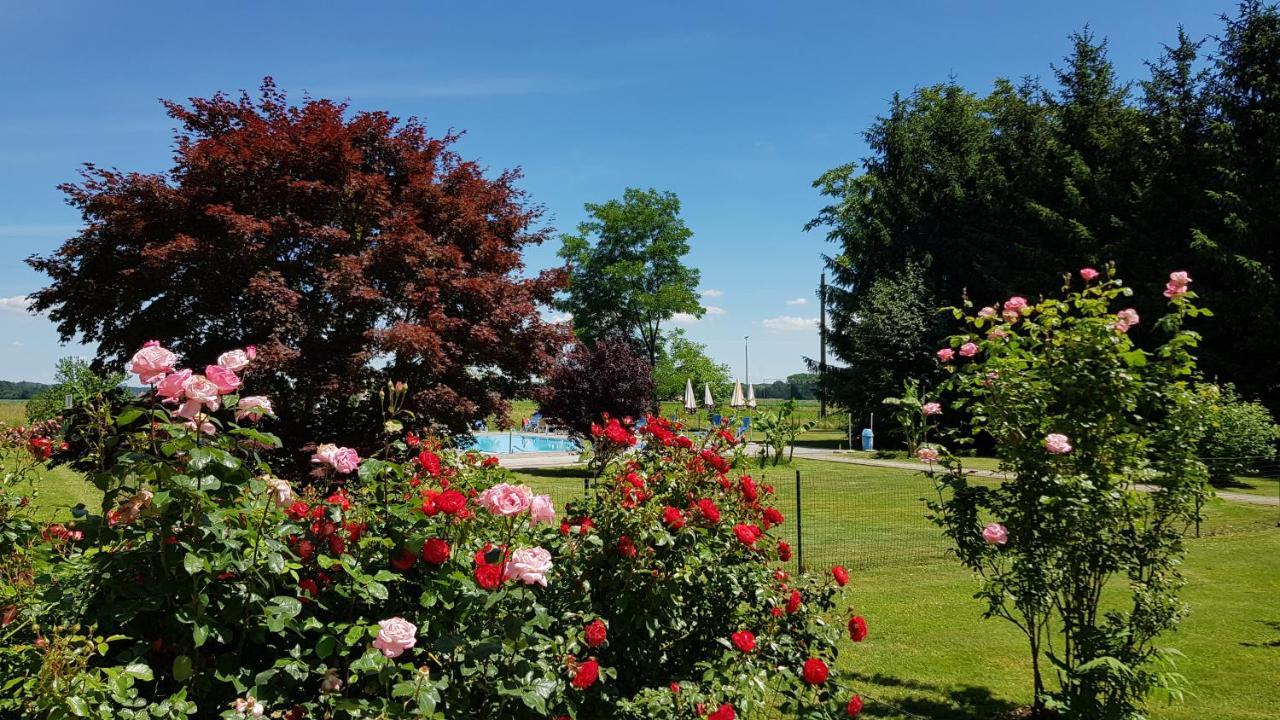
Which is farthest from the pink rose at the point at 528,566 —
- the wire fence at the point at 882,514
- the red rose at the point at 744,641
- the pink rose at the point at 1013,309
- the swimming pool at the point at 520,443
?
the swimming pool at the point at 520,443

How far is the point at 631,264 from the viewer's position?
3919 cm

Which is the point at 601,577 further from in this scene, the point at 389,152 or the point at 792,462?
the point at 792,462

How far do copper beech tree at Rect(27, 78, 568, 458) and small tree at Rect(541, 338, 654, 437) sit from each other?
9.93 metres

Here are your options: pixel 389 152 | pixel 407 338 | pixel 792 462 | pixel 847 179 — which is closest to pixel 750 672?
pixel 407 338

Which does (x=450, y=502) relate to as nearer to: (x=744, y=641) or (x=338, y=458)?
(x=338, y=458)

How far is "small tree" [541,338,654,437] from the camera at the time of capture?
18.9 meters

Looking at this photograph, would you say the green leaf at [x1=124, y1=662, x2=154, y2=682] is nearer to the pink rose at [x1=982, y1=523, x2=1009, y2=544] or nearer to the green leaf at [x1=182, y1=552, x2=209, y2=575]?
the green leaf at [x1=182, y1=552, x2=209, y2=575]

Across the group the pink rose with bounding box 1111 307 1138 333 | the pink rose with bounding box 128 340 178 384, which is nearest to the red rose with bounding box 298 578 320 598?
the pink rose with bounding box 128 340 178 384

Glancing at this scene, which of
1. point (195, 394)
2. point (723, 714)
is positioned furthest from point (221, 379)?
point (723, 714)

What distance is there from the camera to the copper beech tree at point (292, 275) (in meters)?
7.61

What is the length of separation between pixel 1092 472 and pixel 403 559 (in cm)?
330

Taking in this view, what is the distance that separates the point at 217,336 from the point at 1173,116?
23356mm

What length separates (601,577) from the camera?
267 centimetres

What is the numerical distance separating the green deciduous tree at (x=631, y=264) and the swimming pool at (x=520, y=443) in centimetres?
878
